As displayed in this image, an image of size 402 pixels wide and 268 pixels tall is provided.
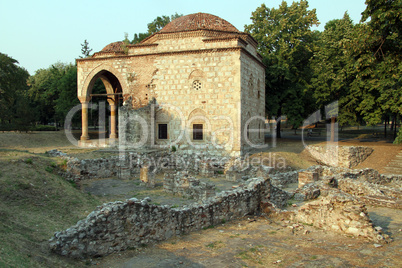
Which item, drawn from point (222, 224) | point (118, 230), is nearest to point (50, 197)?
point (118, 230)

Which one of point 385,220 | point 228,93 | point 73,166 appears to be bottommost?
point 385,220

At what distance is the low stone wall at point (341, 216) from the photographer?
23.1 ft

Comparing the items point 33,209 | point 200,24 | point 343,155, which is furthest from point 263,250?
point 200,24

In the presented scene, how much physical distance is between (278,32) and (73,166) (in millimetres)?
21548

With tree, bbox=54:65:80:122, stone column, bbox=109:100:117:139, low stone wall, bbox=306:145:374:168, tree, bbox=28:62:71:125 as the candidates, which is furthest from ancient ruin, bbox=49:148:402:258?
tree, bbox=28:62:71:125

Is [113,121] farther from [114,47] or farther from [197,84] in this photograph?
[197,84]

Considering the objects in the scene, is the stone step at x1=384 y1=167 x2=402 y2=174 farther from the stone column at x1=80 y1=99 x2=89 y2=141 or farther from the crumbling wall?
the stone column at x1=80 y1=99 x2=89 y2=141

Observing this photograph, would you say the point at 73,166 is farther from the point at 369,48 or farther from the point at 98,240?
the point at 369,48

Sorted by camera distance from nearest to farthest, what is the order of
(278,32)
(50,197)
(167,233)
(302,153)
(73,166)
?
(167,233), (50,197), (73,166), (302,153), (278,32)

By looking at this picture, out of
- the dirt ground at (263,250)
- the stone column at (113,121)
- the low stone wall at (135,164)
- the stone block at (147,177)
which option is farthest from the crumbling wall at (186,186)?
the stone column at (113,121)

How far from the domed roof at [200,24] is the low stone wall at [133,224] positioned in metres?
14.9

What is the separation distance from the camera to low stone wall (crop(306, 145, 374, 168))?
19078mm

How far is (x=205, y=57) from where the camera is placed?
19.1 metres

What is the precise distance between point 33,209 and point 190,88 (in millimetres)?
13744
